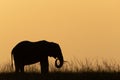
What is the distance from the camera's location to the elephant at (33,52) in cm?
1498

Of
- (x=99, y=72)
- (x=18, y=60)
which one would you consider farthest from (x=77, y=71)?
(x=18, y=60)

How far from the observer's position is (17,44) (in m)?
15.3

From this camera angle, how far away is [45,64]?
13969mm

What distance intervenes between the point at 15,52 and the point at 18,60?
28cm

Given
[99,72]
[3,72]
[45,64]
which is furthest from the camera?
[45,64]

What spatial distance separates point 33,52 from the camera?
15375 millimetres

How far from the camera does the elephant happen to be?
49.2 ft

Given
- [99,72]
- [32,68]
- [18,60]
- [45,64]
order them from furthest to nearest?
[18,60] < [45,64] < [32,68] < [99,72]

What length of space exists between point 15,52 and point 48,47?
1163 mm

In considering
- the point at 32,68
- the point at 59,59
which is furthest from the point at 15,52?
the point at 32,68
